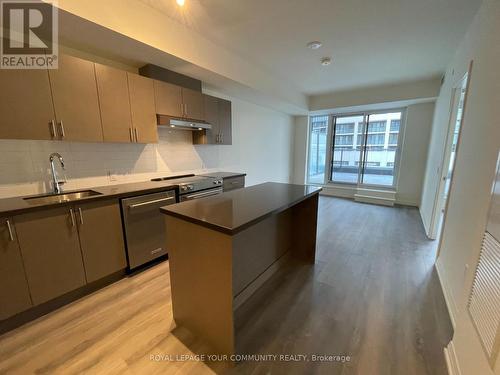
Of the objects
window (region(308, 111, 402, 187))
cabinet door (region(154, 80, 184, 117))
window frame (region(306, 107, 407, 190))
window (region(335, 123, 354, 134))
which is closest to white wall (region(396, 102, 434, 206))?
window frame (region(306, 107, 407, 190))

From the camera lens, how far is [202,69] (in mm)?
2670

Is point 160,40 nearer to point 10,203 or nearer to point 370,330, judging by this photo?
point 10,203

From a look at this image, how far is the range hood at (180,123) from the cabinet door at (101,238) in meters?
1.11

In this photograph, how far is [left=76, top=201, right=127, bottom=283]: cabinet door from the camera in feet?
6.34

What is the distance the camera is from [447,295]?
6.37 ft

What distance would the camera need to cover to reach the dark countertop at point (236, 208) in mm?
1270

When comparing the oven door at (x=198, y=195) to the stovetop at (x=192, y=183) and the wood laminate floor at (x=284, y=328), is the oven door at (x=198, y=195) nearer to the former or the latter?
the stovetop at (x=192, y=183)

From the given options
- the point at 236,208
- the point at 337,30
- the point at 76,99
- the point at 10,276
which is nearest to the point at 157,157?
the point at 76,99

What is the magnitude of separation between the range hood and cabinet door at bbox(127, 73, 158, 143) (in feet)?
0.30

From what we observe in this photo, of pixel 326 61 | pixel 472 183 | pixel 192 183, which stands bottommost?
pixel 192 183

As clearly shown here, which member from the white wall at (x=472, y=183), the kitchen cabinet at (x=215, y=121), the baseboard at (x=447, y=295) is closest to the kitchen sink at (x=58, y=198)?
the kitchen cabinet at (x=215, y=121)

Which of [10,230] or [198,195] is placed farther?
[198,195]

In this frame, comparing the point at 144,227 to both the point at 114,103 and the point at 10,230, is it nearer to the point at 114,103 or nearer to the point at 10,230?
the point at 10,230

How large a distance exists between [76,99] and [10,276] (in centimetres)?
154
